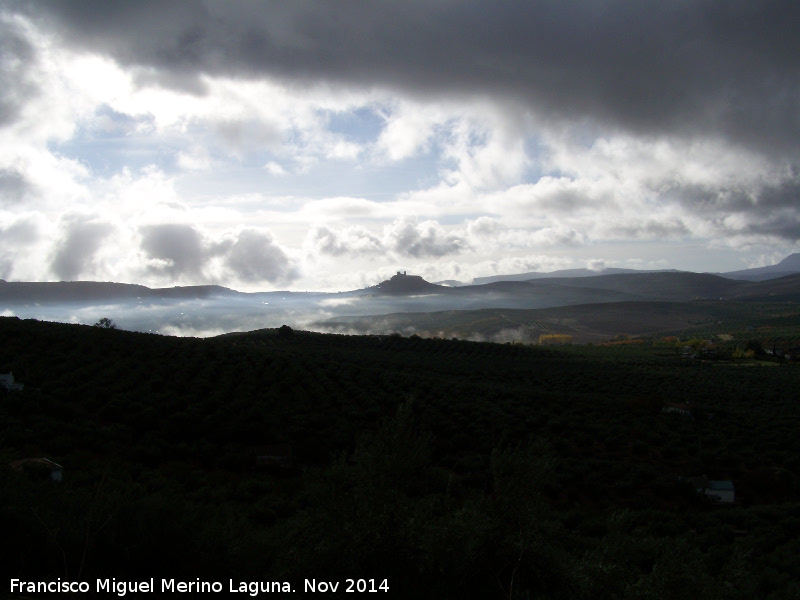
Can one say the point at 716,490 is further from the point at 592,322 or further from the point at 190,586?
the point at 592,322

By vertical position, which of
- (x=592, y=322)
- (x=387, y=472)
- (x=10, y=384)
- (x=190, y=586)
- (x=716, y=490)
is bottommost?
(x=592, y=322)

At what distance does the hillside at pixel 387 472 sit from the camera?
19.6ft

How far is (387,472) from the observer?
6.35 meters

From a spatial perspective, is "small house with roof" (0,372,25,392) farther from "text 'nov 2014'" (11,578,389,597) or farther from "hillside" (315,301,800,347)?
"hillside" (315,301,800,347)

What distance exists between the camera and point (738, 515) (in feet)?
42.6

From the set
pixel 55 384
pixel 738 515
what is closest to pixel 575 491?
pixel 738 515

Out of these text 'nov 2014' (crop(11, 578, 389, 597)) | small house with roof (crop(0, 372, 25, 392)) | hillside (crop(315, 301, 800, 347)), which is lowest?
hillside (crop(315, 301, 800, 347))

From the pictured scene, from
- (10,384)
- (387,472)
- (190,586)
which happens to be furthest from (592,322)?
(190,586)

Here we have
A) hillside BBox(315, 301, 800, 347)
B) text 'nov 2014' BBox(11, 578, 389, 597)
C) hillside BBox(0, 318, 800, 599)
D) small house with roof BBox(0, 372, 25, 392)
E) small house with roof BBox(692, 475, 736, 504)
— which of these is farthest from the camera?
hillside BBox(315, 301, 800, 347)

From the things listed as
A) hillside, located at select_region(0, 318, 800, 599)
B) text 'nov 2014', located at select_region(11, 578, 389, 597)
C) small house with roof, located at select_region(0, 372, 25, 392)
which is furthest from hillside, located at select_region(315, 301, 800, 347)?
text 'nov 2014', located at select_region(11, 578, 389, 597)

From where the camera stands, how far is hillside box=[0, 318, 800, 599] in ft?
19.6

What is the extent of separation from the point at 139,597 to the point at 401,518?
333 centimetres

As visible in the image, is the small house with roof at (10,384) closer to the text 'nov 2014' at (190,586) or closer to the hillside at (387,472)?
the hillside at (387,472)

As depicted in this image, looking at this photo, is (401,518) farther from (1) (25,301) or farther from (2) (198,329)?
(1) (25,301)
